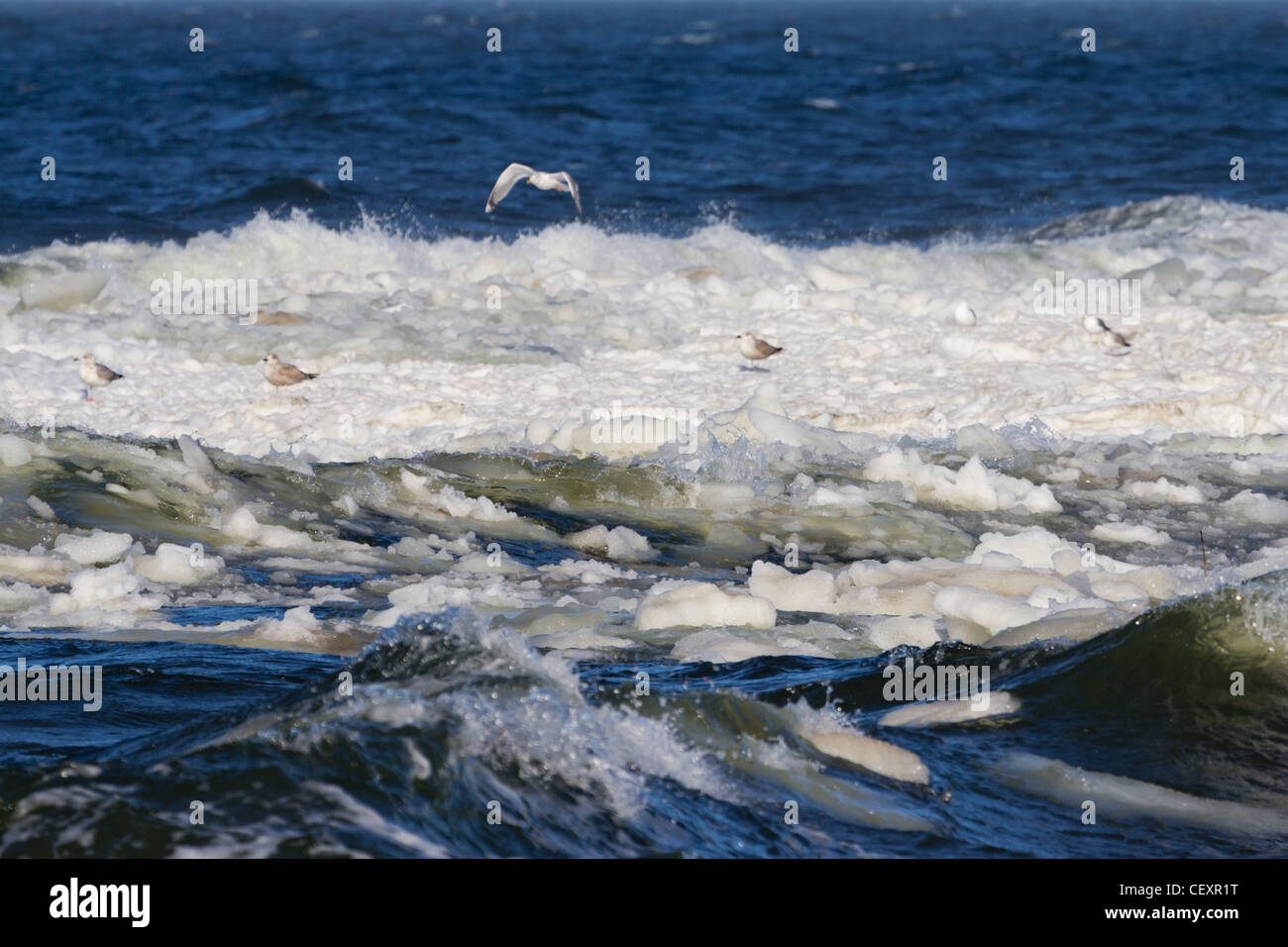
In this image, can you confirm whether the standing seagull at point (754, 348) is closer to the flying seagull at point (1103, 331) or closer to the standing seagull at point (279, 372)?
the flying seagull at point (1103, 331)

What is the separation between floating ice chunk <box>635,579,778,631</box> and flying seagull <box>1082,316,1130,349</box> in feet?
20.5

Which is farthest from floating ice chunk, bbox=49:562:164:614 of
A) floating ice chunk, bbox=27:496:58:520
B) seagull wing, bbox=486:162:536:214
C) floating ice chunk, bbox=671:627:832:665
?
seagull wing, bbox=486:162:536:214

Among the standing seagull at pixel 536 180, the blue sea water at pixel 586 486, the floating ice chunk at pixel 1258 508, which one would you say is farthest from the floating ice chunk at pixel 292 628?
the standing seagull at pixel 536 180

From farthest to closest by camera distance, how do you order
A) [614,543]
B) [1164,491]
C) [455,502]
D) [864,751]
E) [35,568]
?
[1164,491] → [455,502] → [614,543] → [35,568] → [864,751]

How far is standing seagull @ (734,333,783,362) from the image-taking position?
10.8 m

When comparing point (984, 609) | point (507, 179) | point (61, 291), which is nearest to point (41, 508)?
point (984, 609)

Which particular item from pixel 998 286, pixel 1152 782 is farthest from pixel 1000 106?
pixel 1152 782

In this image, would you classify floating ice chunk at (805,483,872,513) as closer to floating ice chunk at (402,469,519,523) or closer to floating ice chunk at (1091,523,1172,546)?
floating ice chunk at (1091,523,1172,546)

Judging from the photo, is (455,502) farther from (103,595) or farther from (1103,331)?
(1103,331)

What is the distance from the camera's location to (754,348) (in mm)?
10859

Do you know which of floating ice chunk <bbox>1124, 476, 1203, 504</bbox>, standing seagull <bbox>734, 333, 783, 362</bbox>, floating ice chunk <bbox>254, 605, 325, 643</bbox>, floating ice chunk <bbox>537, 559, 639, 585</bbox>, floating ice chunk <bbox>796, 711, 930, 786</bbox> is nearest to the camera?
floating ice chunk <bbox>796, 711, 930, 786</bbox>

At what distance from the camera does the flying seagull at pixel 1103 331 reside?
10.9 meters

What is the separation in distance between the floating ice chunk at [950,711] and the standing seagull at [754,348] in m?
6.43

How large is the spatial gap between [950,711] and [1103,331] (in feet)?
23.7
